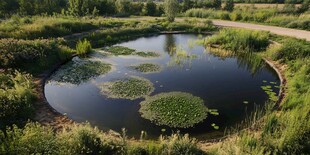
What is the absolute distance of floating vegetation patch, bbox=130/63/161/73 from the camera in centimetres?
1343

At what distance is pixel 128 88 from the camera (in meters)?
11.2

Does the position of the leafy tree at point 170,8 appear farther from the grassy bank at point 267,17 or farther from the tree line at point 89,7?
the grassy bank at point 267,17

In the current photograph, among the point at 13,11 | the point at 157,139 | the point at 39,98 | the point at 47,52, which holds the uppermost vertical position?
the point at 13,11

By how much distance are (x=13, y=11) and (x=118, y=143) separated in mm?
31761

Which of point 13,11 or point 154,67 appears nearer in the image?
point 154,67

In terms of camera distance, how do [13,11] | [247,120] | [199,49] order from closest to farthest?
[247,120] → [199,49] → [13,11]

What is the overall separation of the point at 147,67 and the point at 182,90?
3.37 meters

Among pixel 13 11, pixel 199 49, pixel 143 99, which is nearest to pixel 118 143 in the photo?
pixel 143 99

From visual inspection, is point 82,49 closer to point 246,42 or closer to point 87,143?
point 87,143

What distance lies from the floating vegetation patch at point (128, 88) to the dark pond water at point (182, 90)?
1.02 feet

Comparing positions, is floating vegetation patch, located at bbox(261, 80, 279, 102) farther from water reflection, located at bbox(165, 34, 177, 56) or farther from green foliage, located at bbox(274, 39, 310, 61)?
water reflection, located at bbox(165, 34, 177, 56)

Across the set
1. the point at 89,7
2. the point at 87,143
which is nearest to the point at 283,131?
the point at 87,143

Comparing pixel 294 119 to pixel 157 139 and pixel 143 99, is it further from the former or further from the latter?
pixel 143 99

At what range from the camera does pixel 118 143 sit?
269 inches
